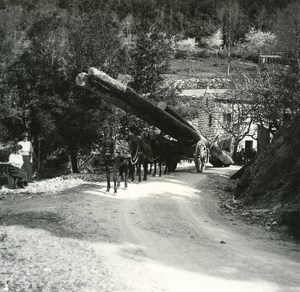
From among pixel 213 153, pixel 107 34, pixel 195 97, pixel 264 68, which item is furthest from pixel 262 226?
pixel 195 97

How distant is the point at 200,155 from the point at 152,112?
3225 mm

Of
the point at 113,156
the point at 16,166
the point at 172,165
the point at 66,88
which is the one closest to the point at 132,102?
the point at 113,156

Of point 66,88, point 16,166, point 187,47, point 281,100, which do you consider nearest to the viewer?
point 16,166

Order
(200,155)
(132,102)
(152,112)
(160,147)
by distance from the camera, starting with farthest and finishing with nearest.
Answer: (200,155)
(160,147)
(152,112)
(132,102)

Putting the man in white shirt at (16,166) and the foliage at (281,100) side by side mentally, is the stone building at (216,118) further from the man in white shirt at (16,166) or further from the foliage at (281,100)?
the man in white shirt at (16,166)

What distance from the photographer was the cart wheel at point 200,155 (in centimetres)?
2023

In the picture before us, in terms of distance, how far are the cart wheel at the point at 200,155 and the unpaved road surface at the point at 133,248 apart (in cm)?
632

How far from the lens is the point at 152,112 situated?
19.0 metres

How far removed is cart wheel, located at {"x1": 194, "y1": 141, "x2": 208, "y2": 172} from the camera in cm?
2023

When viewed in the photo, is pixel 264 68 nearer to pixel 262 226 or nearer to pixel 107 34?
pixel 107 34

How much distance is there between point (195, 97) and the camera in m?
47.2

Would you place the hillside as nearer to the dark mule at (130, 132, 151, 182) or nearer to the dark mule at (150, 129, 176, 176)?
the dark mule at (130, 132, 151, 182)

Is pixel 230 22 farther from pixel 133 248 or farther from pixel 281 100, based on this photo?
pixel 133 248

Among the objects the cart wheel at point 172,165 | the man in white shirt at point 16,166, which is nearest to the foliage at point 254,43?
the cart wheel at point 172,165
